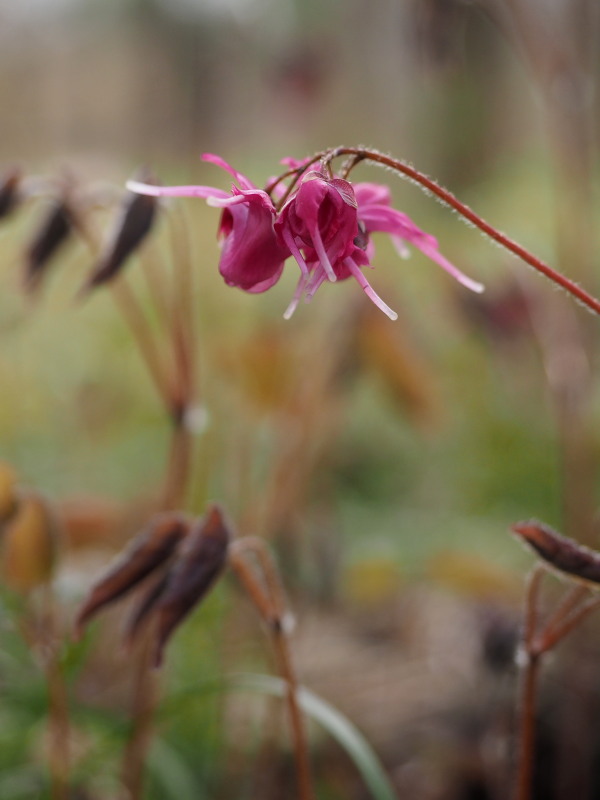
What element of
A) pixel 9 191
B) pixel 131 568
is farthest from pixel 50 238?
pixel 131 568

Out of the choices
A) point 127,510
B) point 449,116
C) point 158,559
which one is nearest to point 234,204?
point 158,559

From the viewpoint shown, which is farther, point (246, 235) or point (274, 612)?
point (274, 612)

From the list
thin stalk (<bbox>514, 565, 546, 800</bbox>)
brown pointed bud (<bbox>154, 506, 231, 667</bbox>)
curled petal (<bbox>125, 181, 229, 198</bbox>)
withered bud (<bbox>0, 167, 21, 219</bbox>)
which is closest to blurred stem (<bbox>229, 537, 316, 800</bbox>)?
brown pointed bud (<bbox>154, 506, 231, 667</bbox>)

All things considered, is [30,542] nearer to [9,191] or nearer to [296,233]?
[9,191]

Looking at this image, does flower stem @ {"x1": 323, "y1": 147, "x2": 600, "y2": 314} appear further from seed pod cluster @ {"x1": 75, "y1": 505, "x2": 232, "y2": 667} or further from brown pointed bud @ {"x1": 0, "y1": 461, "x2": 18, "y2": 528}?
brown pointed bud @ {"x1": 0, "y1": 461, "x2": 18, "y2": 528}

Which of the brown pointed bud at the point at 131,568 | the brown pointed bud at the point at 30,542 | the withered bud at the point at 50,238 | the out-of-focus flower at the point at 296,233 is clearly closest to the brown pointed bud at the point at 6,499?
the brown pointed bud at the point at 30,542

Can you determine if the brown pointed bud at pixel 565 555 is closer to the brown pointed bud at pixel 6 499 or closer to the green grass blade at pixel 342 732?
the green grass blade at pixel 342 732
